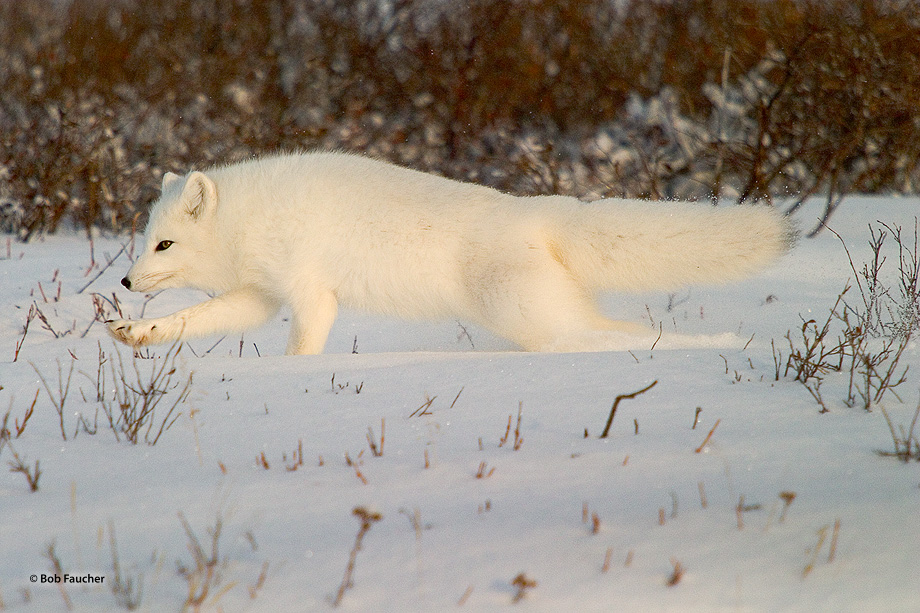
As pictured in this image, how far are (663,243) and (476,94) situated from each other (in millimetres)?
6878

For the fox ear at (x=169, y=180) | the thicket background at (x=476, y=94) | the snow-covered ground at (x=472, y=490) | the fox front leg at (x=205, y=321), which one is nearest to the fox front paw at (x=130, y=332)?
the fox front leg at (x=205, y=321)

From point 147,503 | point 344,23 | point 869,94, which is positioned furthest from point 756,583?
point 344,23

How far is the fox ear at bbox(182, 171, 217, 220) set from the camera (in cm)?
425

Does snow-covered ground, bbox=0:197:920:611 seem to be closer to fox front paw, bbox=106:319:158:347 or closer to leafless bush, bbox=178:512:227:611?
leafless bush, bbox=178:512:227:611

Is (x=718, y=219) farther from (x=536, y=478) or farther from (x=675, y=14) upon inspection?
(x=675, y=14)

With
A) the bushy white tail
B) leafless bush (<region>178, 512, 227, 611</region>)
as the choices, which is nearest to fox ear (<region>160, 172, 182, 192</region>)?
the bushy white tail

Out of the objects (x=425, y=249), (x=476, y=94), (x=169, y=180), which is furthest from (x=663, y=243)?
(x=476, y=94)

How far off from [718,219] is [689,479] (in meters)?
2.02

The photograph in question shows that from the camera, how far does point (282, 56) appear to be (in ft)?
35.2

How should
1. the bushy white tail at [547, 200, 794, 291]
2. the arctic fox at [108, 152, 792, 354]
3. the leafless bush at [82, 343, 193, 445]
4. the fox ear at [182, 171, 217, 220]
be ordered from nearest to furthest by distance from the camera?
1. the leafless bush at [82, 343, 193, 445]
2. the bushy white tail at [547, 200, 794, 291]
3. the arctic fox at [108, 152, 792, 354]
4. the fox ear at [182, 171, 217, 220]

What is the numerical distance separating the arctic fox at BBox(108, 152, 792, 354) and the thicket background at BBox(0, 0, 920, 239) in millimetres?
3784

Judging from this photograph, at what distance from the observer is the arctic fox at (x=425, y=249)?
3.89 meters

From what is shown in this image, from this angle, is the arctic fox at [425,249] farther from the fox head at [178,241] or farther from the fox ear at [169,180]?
the fox ear at [169,180]

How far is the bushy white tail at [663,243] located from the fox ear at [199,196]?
5.72 feet
